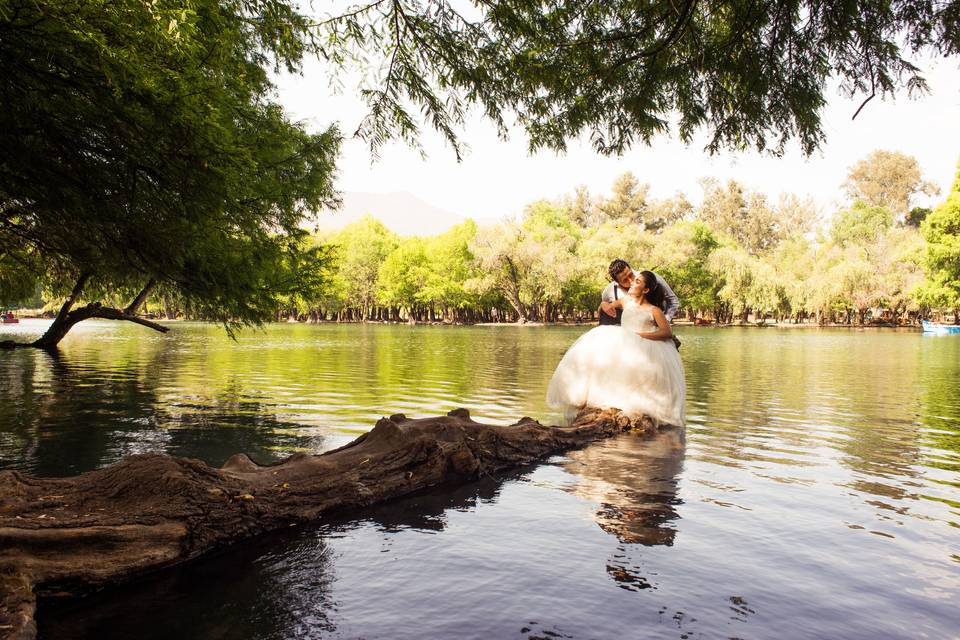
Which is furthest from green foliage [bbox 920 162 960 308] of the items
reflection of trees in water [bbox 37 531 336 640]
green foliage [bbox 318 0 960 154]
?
reflection of trees in water [bbox 37 531 336 640]

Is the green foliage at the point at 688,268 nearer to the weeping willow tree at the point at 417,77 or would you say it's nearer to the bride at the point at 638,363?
the bride at the point at 638,363

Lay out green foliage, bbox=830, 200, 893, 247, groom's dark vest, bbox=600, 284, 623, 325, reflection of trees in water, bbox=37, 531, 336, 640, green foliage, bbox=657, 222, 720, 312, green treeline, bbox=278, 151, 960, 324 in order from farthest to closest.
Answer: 1. green foliage, bbox=830, 200, 893, 247
2. green foliage, bbox=657, 222, 720, 312
3. green treeline, bbox=278, 151, 960, 324
4. groom's dark vest, bbox=600, 284, 623, 325
5. reflection of trees in water, bbox=37, 531, 336, 640

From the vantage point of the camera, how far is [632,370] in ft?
36.7

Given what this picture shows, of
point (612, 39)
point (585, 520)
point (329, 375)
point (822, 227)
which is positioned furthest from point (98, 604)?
point (822, 227)

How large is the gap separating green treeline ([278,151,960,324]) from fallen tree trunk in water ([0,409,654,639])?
54.6 m

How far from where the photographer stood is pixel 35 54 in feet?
18.1

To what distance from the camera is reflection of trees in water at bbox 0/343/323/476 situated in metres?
9.47

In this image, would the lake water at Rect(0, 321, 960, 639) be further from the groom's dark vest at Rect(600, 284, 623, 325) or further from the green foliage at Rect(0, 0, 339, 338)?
the green foliage at Rect(0, 0, 339, 338)

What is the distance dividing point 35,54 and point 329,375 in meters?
17.5

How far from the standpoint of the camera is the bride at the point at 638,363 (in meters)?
11.1

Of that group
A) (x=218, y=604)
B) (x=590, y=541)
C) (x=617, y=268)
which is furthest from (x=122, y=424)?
(x=590, y=541)

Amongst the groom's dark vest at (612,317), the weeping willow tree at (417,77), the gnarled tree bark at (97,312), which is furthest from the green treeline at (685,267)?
the weeping willow tree at (417,77)

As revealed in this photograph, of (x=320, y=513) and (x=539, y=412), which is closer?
(x=320, y=513)

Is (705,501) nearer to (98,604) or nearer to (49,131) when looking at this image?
(98,604)
